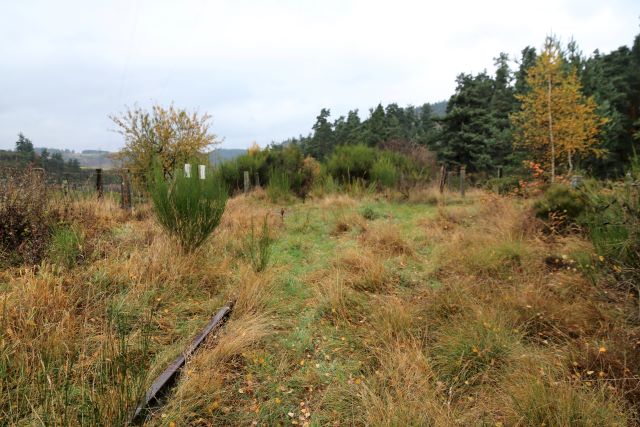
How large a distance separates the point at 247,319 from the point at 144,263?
4.52ft

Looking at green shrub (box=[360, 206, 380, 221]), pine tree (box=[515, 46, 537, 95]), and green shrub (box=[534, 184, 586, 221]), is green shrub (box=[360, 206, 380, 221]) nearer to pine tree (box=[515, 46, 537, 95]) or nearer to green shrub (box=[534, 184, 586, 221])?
green shrub (box=[534, 184, 586, 221])

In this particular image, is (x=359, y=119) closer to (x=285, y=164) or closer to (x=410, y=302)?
Answer: (x=285, y=164)

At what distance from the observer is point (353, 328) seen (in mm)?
2746

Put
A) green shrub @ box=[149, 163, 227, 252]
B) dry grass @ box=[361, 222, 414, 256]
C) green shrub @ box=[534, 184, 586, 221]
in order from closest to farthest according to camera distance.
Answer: green shrub @ box=[149, 163, 227, 252] < green shrub @ box=[534, 184, 586, 221] < dry grass @ box=[361, 222, 414, 256]

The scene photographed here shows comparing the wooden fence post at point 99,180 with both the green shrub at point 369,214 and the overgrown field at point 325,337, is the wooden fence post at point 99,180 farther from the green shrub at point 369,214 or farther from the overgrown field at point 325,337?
the green shrub at point 369,214

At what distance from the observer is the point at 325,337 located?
104 inches

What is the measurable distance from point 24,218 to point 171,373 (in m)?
3.37

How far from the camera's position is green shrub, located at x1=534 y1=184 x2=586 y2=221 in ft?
15.1

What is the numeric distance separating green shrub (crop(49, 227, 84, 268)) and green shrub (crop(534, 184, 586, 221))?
580 centimetres

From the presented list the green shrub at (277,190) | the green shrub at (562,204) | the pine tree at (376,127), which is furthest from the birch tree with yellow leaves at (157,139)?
the pine tree at (376,127)

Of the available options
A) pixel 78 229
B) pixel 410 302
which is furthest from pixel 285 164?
pixel 410 302

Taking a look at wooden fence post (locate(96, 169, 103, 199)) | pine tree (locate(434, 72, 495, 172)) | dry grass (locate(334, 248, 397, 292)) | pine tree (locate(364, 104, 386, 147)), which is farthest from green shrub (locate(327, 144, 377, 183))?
pine tree (locate(364, 104, 386, 147))

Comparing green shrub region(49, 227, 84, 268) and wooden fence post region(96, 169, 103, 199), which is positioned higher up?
wooden fence post region(96, 169, 103, 199)

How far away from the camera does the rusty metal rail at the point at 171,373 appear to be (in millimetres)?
1655
